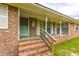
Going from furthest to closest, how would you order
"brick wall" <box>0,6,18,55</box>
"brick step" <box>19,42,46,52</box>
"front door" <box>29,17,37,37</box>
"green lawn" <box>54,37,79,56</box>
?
"front door" <box>29,17,37,37</box> < "green lawn" <box>54,37,79,56</box> < "brick step" <box>19,42,46,52</box> < "brick wall" <box>0,6,18,55</box>

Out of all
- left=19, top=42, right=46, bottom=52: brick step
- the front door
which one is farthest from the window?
the front door

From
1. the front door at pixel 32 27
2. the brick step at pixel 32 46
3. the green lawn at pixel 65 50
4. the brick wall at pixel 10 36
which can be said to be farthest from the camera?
the front door at pixel 32 27

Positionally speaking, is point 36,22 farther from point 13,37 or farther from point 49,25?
point 13,37

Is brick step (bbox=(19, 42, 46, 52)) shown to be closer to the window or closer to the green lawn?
the green lawn

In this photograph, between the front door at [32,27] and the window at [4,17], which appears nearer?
the window at [4,17]

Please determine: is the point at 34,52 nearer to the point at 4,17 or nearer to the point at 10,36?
the point at 10,36

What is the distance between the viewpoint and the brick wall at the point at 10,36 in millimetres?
9418

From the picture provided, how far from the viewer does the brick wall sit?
9418 mm

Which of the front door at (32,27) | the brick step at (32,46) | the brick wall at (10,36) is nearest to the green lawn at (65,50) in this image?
the brick step at (32,46)

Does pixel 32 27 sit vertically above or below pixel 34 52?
above

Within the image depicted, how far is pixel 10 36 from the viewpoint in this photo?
9914mm

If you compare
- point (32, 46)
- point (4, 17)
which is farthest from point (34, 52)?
point (4, 17)

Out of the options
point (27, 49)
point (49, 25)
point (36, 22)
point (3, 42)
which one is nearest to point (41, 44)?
point (27, 49)

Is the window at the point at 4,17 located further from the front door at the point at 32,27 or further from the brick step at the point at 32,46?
the front door at the point at 32,27
